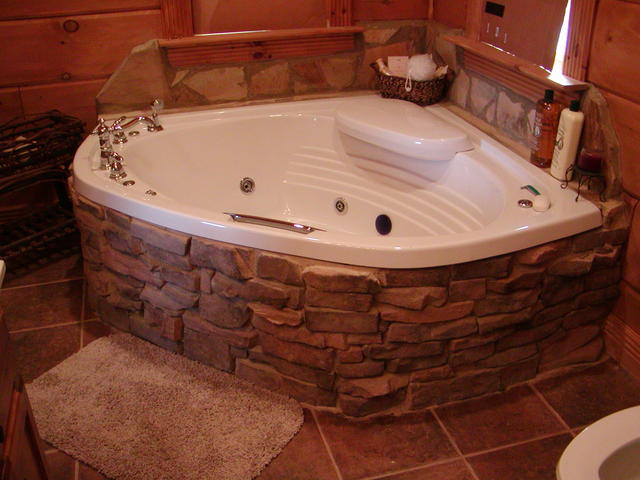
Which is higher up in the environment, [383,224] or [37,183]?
[37,183]

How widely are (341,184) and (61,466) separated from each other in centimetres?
153

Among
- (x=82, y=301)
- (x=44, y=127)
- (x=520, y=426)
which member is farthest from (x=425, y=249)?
(x=44, y=127)

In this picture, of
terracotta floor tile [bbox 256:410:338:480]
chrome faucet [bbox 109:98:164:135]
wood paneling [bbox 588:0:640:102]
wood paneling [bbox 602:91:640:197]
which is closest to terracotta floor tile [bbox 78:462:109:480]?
terracotta floor tile [bbox 256:410:338:480]

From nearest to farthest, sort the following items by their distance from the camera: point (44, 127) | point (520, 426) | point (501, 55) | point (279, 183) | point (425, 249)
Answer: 1. point (425, 249)
2. point (520, 426)
3. point (501, 55)
4. point (44, 127)
5. point (279, 183)

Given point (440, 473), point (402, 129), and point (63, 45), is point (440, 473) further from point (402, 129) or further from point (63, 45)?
point (63, 45)

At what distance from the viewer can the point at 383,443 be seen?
6.70 feet

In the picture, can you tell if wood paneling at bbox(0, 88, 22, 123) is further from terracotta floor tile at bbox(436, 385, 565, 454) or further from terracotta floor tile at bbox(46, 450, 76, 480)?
terracotta floor tile at bbox(436, 385, 565, 454)

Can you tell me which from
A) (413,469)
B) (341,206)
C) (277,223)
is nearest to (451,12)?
(341,206)

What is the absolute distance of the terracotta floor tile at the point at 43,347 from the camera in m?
2.35

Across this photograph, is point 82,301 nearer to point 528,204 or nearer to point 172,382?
point 172,382

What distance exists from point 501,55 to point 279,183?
1.06 metres

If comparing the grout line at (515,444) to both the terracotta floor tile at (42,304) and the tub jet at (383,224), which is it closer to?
the tub jet at (383,224)

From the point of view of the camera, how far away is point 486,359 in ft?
7.03

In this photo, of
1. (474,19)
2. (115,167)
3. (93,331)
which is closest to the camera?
(115,167)
